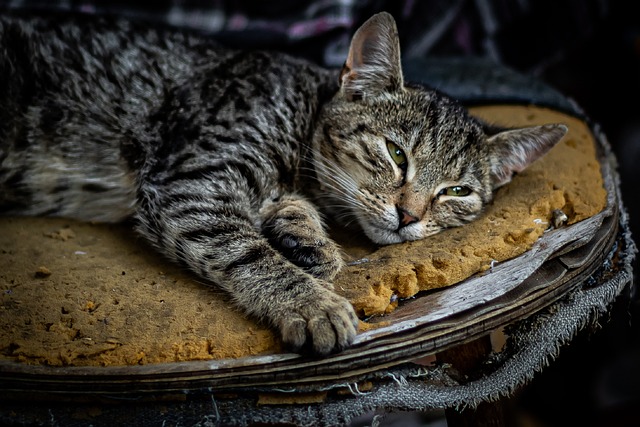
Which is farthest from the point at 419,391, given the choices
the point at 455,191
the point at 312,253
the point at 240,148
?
the point at 240,148

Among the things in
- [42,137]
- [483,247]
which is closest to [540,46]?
[483,247]

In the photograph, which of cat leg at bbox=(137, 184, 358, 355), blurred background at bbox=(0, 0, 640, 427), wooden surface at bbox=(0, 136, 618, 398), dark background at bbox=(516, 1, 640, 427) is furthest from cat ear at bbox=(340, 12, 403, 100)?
dark background at bbox=(516, 1, 640, 427)

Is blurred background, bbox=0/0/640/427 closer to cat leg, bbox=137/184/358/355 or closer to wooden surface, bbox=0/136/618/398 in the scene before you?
cat leg, bbox=137/184/358/355

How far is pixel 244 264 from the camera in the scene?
1198 mm

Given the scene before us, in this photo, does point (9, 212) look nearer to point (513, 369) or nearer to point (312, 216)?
point (312, 216)

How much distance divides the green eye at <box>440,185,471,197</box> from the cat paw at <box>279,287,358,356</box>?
42 centimetres

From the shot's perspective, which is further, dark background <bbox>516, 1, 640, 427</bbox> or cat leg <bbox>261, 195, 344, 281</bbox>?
dark background <bbox>516, 1, 640, 427</bbox>

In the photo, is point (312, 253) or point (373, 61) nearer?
point (312, 253)

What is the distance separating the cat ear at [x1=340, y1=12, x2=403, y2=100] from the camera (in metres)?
1.33

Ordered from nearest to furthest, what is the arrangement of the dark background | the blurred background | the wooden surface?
1. the wooden surface
2. the blurred background
3. the dark background

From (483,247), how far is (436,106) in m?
0.38

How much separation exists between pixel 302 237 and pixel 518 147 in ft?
1.82

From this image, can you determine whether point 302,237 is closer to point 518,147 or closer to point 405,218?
point 405,218

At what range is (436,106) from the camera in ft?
4.71
